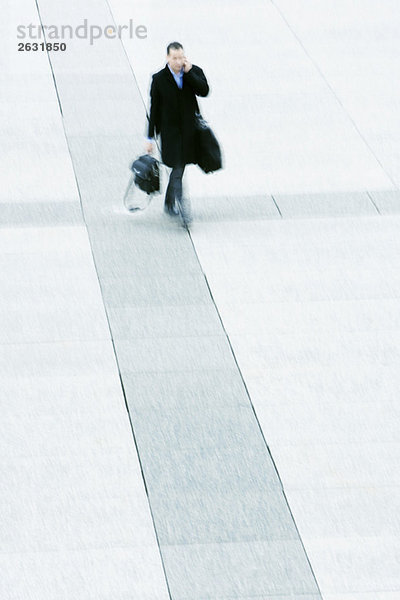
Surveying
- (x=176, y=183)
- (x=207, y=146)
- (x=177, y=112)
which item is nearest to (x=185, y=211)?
(x=176, y=183)

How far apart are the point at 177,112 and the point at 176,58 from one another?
54 centimetres

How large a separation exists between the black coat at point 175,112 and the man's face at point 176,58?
99mm

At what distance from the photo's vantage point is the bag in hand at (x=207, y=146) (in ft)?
33.1

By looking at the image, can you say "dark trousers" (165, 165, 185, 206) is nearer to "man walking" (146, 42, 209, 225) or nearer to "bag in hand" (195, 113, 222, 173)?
"man walking" (146, 42, 209, 225)

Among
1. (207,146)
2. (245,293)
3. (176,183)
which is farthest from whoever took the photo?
(176,183)

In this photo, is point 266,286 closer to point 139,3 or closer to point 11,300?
point 11,300

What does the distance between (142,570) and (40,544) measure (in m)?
0.63

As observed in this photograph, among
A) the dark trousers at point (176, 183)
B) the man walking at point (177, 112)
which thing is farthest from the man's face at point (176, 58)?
the dark trousers at point (176, 183)

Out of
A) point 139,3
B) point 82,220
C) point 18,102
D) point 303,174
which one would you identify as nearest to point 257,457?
point 82,220

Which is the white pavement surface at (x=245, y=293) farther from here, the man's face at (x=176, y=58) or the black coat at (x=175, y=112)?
the man's face at (x=176, y=58)

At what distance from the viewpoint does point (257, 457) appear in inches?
293

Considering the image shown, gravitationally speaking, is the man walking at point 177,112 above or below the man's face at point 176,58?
below

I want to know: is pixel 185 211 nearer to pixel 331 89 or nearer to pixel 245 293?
pixel 245 293

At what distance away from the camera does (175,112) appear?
10016 mm
